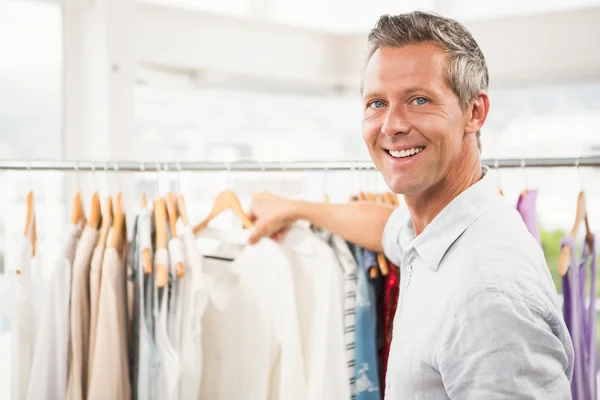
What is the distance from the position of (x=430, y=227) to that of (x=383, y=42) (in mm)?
319

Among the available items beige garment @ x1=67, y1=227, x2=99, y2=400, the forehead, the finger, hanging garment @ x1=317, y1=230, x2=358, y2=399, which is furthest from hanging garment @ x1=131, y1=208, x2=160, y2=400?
the forehead

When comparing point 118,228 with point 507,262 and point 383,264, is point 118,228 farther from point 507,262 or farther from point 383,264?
point 507,262

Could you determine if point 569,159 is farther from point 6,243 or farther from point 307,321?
point 6,243

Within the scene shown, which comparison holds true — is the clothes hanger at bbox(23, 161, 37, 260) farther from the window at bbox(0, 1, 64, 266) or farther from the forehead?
the forehead

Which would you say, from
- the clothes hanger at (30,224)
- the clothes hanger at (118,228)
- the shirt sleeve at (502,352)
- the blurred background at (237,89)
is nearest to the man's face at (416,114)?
the shirt sleeve at (502,352)

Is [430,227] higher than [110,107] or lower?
lower

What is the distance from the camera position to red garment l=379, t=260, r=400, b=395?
1.66 m

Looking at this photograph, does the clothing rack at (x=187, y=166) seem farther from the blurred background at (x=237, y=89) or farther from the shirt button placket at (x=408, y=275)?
the blurred background at (x=237, y=89)

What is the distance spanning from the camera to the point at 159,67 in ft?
9.19

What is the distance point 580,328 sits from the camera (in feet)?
5.36

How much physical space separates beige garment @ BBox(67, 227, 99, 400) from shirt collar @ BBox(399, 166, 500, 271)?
0.83 m

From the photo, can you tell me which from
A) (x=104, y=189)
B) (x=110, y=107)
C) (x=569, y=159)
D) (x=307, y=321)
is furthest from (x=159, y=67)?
(x=569, y=159)

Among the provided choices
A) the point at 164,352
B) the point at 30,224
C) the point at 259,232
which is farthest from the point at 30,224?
the point at 259,232

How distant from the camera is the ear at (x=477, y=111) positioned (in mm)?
1175
